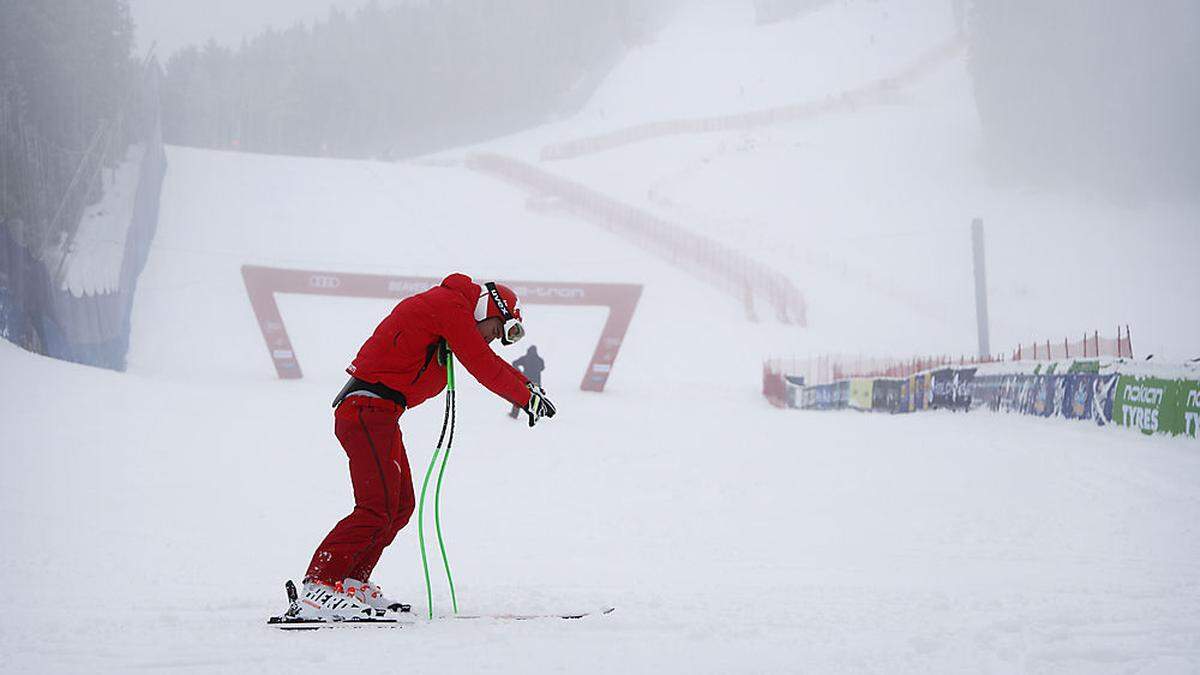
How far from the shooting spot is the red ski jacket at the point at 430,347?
14.2 ft

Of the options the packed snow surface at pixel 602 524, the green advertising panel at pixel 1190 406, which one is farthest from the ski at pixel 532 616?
the green advertising panel at pixel 1190 406

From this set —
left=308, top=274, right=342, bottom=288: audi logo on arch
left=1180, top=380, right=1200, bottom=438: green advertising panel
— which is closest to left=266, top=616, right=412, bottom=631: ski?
left=1180, top=380, right=1200, bottom=438: green advertising panel

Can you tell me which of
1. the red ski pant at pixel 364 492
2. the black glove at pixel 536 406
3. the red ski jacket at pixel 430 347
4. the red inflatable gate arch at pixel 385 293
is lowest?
the red ski pant at pixel 364 492

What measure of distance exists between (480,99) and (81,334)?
61.9 meters

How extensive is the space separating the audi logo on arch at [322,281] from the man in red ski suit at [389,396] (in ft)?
58.3

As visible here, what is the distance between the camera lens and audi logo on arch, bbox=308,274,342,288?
2156 cm

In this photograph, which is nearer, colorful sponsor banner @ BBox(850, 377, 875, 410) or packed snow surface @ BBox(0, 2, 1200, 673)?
packed snow surface @ BBox(0, 2, 1200, 673)

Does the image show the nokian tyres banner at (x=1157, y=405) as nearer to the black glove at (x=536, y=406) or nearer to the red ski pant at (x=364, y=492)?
the black glove at (x=536, y=406)

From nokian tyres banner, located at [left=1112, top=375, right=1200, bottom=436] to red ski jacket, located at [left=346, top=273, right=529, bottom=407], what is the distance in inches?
370

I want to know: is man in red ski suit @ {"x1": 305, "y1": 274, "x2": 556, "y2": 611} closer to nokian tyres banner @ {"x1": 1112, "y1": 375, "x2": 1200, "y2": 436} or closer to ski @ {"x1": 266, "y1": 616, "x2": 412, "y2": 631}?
ski @ {"x1": 266, "y1": 616, "x2": 412, "y2": 631}

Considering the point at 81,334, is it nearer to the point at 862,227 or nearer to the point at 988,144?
the point at 862,227

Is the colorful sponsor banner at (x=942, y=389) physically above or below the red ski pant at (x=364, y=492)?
above

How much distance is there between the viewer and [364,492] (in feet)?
14.2

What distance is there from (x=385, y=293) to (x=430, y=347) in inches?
704
